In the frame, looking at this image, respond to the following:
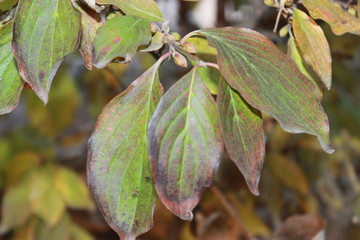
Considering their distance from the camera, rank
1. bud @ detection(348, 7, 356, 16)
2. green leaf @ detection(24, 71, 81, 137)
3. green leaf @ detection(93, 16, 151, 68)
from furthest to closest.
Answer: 1. green leaf @ detection(24, 71, 81, 137)
2. bud @ detection(348, 7, 356, 16)
3. green leaf @ detection(93, 16, 151, 68)

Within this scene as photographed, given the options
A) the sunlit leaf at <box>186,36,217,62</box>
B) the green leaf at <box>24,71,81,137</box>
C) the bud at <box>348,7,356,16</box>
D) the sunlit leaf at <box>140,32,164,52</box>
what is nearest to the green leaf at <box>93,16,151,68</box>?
the sunlit leaf at <box>140,32,164,52</box>

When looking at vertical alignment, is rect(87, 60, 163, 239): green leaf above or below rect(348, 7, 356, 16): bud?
above

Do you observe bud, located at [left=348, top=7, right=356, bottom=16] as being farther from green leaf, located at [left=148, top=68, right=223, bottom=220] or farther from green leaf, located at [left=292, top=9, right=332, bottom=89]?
green leaf, located at [left=148, top=68, right=223, bottom=220]

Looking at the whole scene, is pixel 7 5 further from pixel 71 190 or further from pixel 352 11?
pixel 71 190

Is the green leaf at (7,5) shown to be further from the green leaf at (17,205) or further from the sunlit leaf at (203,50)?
the green leaf at (17,205)

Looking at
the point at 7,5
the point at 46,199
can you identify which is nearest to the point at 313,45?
the point at 7,5

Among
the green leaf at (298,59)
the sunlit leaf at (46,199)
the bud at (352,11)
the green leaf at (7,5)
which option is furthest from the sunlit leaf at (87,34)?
the sunlit leaf at (46,199)

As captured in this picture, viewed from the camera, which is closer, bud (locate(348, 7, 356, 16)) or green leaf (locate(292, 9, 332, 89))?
green leaf (locate(292, 9, 332, 89))
